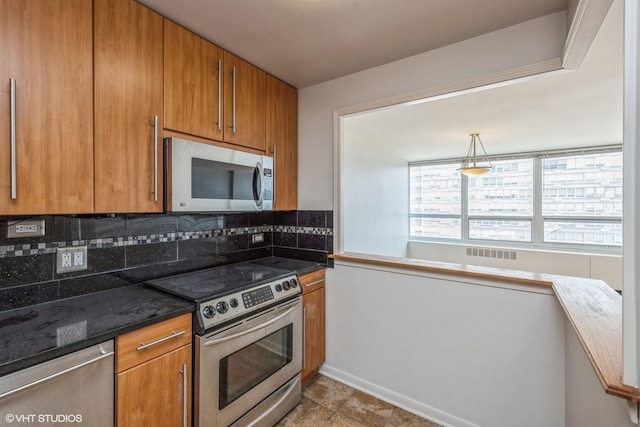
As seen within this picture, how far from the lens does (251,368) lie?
5.46ft

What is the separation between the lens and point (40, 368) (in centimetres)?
94

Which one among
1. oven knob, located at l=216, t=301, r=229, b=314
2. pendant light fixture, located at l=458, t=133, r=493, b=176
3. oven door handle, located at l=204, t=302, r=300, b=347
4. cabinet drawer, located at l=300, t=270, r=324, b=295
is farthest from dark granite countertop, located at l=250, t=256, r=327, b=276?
pendant light fixture, located at l=458, t=133, r=493, b=176

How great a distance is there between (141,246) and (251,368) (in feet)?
3.22

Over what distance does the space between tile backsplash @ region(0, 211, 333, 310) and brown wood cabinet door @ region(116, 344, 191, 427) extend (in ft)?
2.07

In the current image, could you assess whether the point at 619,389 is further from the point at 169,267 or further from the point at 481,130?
the point at 481,130

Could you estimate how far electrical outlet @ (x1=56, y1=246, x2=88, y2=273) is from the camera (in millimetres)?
1438

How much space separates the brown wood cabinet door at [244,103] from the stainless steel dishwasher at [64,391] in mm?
1351

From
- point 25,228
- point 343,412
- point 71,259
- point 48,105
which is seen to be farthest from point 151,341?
point 343,412

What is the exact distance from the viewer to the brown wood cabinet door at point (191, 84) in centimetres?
160

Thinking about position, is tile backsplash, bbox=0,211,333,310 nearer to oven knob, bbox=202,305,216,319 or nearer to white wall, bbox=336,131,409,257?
white wall, bbox=336,131,409,257

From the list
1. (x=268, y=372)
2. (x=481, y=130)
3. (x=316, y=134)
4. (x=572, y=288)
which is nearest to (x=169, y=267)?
(x=268, y=372)

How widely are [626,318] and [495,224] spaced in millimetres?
5011

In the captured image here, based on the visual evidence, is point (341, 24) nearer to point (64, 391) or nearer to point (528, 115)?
point (64, 391)

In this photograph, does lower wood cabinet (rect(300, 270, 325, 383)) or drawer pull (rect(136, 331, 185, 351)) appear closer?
drawer pull (rect(136, 331, 185, 351))
